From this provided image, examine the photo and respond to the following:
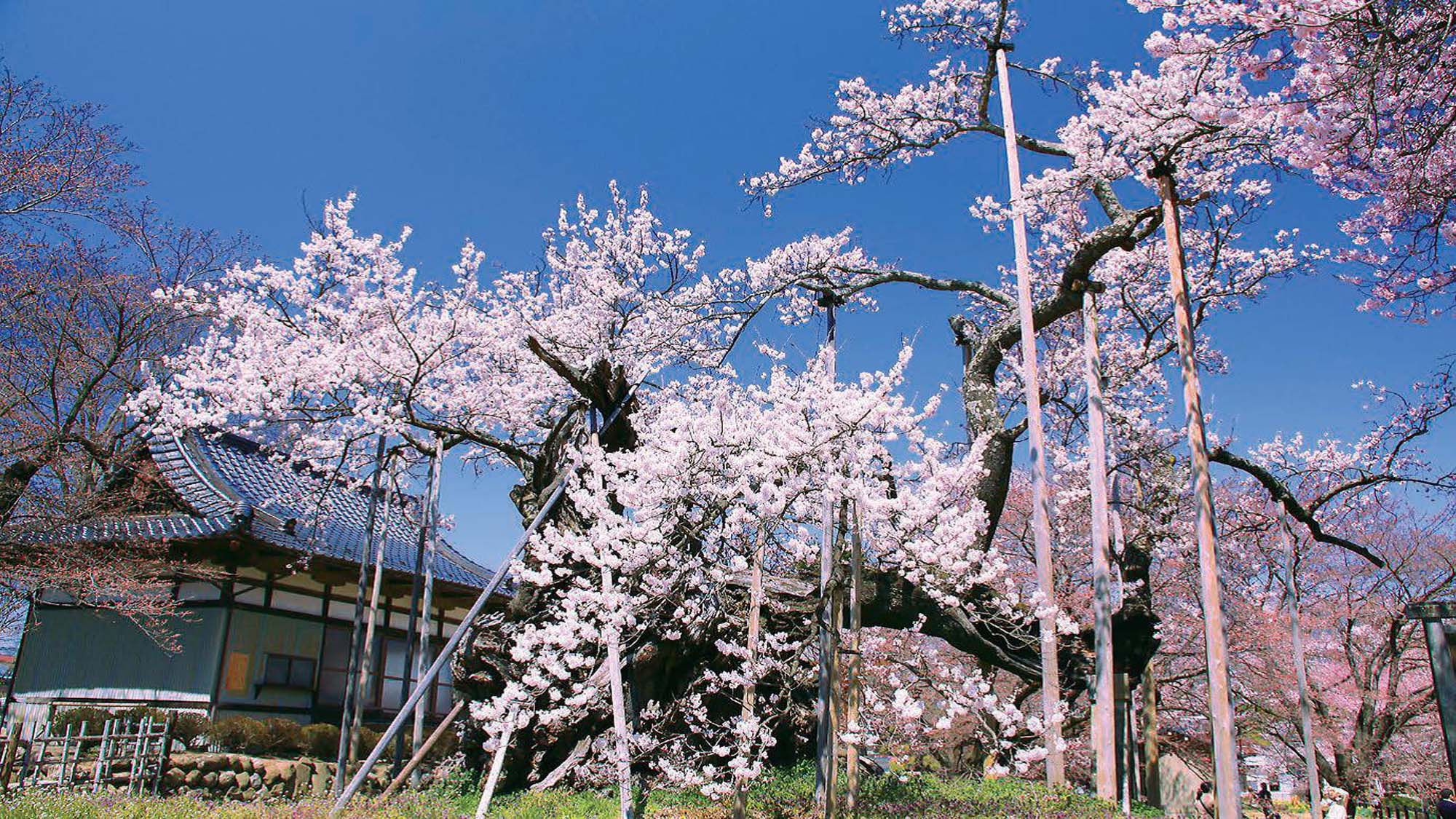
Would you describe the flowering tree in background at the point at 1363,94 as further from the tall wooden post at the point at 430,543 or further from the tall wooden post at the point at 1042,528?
the tall wooden post at the point at 430,543

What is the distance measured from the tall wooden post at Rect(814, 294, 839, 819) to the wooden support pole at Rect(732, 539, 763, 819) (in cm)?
54

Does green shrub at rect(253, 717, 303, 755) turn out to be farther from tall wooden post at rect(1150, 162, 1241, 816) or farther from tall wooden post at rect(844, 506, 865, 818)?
tall wooden post at rect(1150, 162, 1241, 816)

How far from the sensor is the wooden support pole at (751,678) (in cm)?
638

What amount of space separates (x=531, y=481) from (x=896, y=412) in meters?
5.07

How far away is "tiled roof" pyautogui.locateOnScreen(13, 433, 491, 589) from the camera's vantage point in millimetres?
12062

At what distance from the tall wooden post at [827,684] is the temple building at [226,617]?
7302mm

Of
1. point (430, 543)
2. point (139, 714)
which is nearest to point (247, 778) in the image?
point (139, 714)

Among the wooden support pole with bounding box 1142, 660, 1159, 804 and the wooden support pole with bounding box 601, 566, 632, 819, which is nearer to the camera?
the wooden support pole with bounding box 601, 566, 632, 819

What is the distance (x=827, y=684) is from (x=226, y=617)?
10.5 m

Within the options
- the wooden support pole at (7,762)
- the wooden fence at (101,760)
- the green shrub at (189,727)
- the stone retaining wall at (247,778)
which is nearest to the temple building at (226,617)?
the green shrub at (189,727)

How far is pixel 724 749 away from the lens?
6414mm

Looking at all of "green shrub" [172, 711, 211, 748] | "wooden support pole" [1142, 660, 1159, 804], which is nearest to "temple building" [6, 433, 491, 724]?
"green shrub" [172, 711, 211, 748]

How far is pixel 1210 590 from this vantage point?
4672 mm

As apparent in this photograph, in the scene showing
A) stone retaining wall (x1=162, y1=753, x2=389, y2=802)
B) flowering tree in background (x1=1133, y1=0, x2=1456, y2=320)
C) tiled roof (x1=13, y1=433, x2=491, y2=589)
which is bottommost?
stone retaining wall (x1=162, y1=753, x2=389, y2=802)
